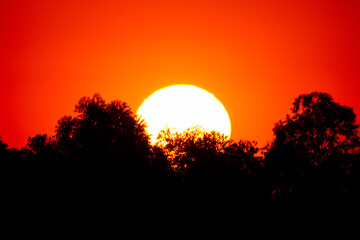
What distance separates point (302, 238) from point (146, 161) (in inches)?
641

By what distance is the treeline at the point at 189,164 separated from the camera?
110ft

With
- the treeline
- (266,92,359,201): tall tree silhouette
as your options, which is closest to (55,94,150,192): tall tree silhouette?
the treeline

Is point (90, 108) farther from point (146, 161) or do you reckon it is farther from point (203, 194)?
point (203, 194)

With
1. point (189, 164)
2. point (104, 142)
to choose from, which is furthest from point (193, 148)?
point (104, 142)

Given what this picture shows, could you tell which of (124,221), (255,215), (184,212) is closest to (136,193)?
(124,221)

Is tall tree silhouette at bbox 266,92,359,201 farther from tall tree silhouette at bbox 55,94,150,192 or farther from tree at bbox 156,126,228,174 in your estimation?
tall tree silhouette at bbox 55,94,150,192

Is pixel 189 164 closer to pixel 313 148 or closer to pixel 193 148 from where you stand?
pixel 193 148

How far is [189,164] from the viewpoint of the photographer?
35.0 meters

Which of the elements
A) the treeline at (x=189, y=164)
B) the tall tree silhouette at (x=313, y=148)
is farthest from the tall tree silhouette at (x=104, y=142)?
the tall tree silhouette at (x=313, y=148)

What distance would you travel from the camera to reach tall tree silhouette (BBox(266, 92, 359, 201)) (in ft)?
119

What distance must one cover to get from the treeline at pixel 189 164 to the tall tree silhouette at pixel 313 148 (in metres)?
0.10

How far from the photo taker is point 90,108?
41.8 m

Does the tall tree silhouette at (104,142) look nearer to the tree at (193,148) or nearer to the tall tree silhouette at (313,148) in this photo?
the tree at (193,148)

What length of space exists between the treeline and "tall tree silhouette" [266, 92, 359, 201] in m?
0.10
